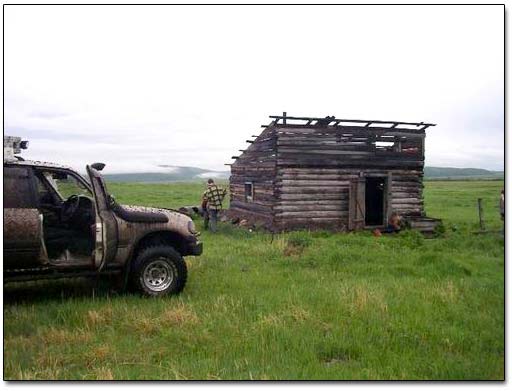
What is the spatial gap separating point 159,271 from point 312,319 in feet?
6.87

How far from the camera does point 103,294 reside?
5.36 meters

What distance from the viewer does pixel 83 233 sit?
5418 millimetres

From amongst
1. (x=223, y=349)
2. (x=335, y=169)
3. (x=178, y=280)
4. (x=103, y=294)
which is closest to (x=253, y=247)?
(x=178, y=280)

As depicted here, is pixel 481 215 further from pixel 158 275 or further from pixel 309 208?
pixel 309 208

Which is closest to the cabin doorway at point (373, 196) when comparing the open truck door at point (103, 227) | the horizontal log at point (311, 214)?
the horizontal log at point (311, 214)

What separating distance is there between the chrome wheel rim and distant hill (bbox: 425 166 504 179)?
2.86m

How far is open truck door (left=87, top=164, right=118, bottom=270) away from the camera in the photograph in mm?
5188

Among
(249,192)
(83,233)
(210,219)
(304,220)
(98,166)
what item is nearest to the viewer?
(98,166)

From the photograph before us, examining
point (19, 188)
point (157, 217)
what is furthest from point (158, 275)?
point (19, 188)

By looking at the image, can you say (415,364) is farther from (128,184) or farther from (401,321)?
(128,184)

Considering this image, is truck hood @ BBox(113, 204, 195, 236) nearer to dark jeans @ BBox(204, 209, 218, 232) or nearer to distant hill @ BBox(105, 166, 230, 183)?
distant hill @ BBox(105, 166, 230, 183)

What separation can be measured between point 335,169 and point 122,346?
9747mm

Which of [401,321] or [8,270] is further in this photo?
[8,270]

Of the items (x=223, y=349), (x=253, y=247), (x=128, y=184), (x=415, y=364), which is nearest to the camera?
(x=415, y=364)
